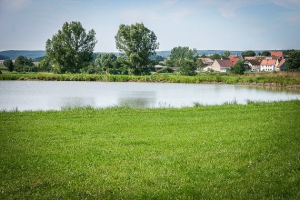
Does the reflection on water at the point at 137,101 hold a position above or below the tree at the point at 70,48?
below

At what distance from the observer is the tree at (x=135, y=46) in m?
73.8

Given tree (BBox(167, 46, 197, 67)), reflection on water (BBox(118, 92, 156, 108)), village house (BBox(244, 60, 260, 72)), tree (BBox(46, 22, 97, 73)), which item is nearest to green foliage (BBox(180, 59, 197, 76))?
tree (BBox(46, 22, 97, 73))

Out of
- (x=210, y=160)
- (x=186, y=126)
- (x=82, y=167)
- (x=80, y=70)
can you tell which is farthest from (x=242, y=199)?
(x=80, y=70)

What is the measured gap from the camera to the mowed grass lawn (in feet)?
20.0

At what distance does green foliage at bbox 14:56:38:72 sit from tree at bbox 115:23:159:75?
3180 centimetres

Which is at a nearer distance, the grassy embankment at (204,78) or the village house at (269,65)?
the grassy embankment at (204,78)

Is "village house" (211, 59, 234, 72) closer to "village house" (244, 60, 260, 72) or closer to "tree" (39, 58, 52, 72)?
"village house" (244, 60, 260, 72)

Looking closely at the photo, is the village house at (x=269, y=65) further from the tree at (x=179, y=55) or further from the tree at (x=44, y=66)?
the tree at (x=44, y=66)

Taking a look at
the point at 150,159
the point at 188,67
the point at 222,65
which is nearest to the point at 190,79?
the point at 188,67

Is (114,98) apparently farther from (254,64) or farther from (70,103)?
(254,64)

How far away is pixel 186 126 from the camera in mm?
12750

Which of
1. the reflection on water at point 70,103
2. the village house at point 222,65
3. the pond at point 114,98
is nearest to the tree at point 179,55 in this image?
the village house at point 222,65

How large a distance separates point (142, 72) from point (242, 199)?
71.6m

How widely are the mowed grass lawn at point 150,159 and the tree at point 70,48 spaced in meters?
65.1
